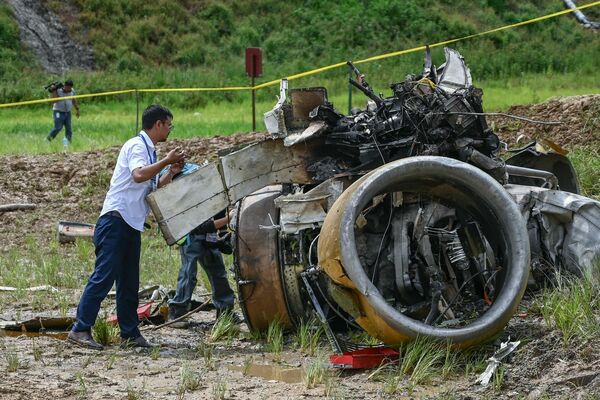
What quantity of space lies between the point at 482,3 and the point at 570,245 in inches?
1135

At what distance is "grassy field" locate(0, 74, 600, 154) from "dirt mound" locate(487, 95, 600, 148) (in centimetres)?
318

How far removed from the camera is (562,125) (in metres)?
15.2

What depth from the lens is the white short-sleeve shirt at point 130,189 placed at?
346 inches

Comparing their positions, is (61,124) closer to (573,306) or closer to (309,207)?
(309,207)

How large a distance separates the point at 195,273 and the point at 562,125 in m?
6.86

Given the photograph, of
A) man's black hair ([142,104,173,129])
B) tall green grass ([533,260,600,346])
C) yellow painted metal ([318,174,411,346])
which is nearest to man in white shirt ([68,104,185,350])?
man's black hair ([142,104,173,129])

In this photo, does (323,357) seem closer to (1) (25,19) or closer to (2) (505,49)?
(2) (505,49)

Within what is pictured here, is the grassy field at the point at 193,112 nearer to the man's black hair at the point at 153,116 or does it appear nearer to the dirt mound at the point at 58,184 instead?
the dirt mound at the point at 58,184

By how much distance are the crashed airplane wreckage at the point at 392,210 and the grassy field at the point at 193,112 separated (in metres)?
10.7

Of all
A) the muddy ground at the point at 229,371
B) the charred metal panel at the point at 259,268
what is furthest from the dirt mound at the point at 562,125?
the muddy ground at the point at 229,371

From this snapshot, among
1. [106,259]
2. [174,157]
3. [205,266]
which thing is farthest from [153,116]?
[205,266]

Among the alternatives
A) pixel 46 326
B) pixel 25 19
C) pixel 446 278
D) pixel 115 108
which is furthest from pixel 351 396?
pixel 25 19

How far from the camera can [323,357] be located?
27.3ft

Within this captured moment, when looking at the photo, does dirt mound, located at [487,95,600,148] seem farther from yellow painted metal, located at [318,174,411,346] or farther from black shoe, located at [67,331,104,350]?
black shoe, located at [67,331,104,350]
